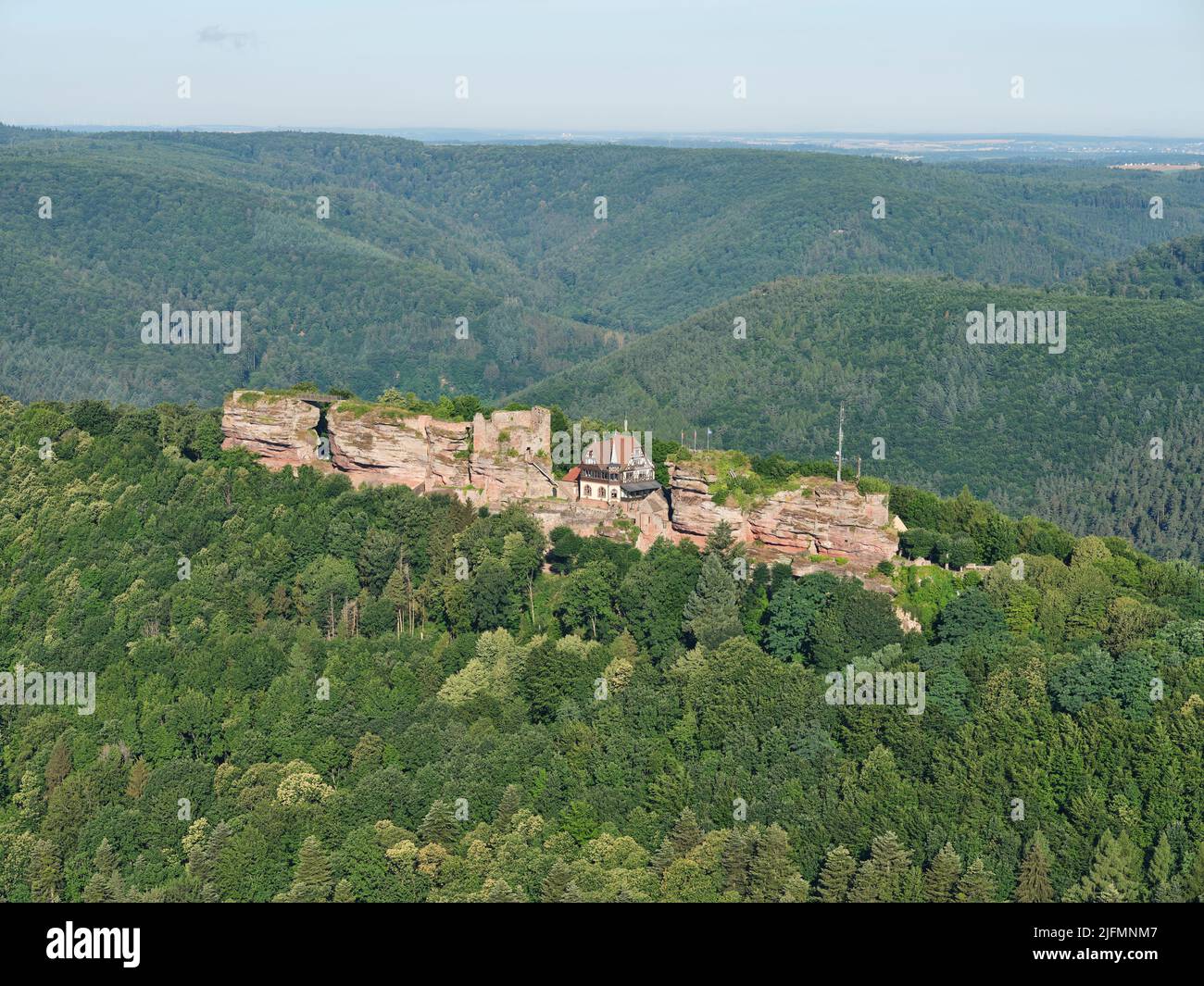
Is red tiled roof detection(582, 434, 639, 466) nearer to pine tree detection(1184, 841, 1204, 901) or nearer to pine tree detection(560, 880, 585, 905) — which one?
pine tree detection(560, 880, 585, 905)

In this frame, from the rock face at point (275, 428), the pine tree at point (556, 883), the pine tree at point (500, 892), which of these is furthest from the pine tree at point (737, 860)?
the rock face at point (275, 428)

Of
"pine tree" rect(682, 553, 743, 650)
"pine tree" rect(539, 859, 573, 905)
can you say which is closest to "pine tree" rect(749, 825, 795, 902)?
"pine tree" rect(539, 859, 573, 905)

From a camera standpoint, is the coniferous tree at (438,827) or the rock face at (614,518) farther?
the rock face at (614,518)

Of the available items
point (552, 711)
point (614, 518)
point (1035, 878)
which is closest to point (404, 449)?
point (614, 518)

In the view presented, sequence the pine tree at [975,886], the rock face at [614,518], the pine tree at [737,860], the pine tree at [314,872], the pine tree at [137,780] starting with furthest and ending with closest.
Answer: the rock face at [614,518], the pine tree at [137,780], the pine tree at [314,872], the pine tree at [737,860], the pine tree at [975,886]

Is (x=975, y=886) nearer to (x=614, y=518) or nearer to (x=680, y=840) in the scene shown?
(x=680, y=840)

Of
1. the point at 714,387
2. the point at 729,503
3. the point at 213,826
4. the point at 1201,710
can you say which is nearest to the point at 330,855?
the point at 213,826

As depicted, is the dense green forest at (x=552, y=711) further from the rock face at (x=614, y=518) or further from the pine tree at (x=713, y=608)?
the rock face at (x=614, y=518)
